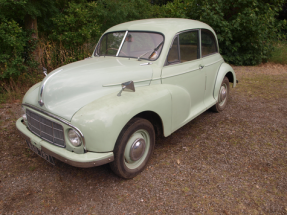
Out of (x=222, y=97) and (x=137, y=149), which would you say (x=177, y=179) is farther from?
(x=222, y=97)

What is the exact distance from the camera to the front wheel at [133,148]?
244 cm

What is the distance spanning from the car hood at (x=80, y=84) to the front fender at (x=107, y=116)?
14 cm

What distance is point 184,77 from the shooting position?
3361 millimetres

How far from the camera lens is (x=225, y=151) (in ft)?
10.9

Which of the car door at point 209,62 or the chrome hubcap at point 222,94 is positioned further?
the chrome hubcap at point 222,94

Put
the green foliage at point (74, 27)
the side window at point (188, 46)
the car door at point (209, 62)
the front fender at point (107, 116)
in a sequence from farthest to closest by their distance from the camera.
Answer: the green foliage at point (74, 27), the car door at point (209, 62), the side window at point (188, 46), the front fender at point (107, 116)

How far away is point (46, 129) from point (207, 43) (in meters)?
3.12

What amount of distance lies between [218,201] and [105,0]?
721 centimetres

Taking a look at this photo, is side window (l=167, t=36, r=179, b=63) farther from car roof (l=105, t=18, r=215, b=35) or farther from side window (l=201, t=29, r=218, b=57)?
side window (l=201, t=29, r=218, b=57)

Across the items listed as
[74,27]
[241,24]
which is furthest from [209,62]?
[241,24]

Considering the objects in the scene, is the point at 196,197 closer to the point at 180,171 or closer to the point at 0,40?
the point at 180,171

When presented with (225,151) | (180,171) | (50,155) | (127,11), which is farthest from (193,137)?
(127,11)

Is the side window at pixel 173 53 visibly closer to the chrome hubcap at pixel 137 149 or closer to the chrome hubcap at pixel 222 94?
the chrome hubcap at pixel 137 149

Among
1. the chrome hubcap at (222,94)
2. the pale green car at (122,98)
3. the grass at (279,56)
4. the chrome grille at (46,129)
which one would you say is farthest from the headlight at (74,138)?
the grass at (279,56)
